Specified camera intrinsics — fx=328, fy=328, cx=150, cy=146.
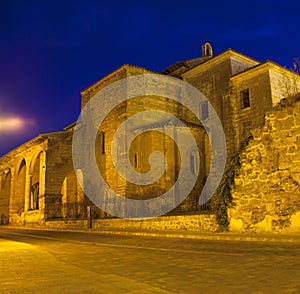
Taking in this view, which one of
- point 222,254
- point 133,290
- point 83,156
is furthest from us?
point 83,156

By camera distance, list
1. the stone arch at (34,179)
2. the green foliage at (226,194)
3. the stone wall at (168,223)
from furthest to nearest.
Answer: the stone arch at (34,179) → the stone wall at (168,223) → the green foliage at (226,194)

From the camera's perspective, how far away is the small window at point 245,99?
76.9 ft

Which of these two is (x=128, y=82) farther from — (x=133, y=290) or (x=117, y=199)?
(x=133, y=290)

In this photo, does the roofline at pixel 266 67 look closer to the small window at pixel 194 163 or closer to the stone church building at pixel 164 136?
the stone church building at pixel 164 136

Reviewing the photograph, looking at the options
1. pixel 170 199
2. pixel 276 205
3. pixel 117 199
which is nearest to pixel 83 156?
pixel 117 199

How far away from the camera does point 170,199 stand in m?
21.6

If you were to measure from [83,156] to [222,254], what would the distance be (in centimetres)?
2208

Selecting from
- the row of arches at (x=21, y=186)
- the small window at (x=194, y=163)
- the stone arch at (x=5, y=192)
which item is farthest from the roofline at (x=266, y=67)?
the stone arch at (x=5, y=192)

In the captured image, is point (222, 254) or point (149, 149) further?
point (149, 149)

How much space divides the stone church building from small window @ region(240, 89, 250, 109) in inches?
0.6

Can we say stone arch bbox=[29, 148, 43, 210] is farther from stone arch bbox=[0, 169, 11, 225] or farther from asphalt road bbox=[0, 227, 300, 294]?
asphalt road bbox=[0, 227, 300, 294]

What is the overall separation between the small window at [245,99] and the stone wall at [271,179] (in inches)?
527

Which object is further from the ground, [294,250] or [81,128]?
[81,128]

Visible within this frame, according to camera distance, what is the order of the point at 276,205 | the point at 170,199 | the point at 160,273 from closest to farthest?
the point at 160,273 → the point at 276,205 → the point at 170,199
